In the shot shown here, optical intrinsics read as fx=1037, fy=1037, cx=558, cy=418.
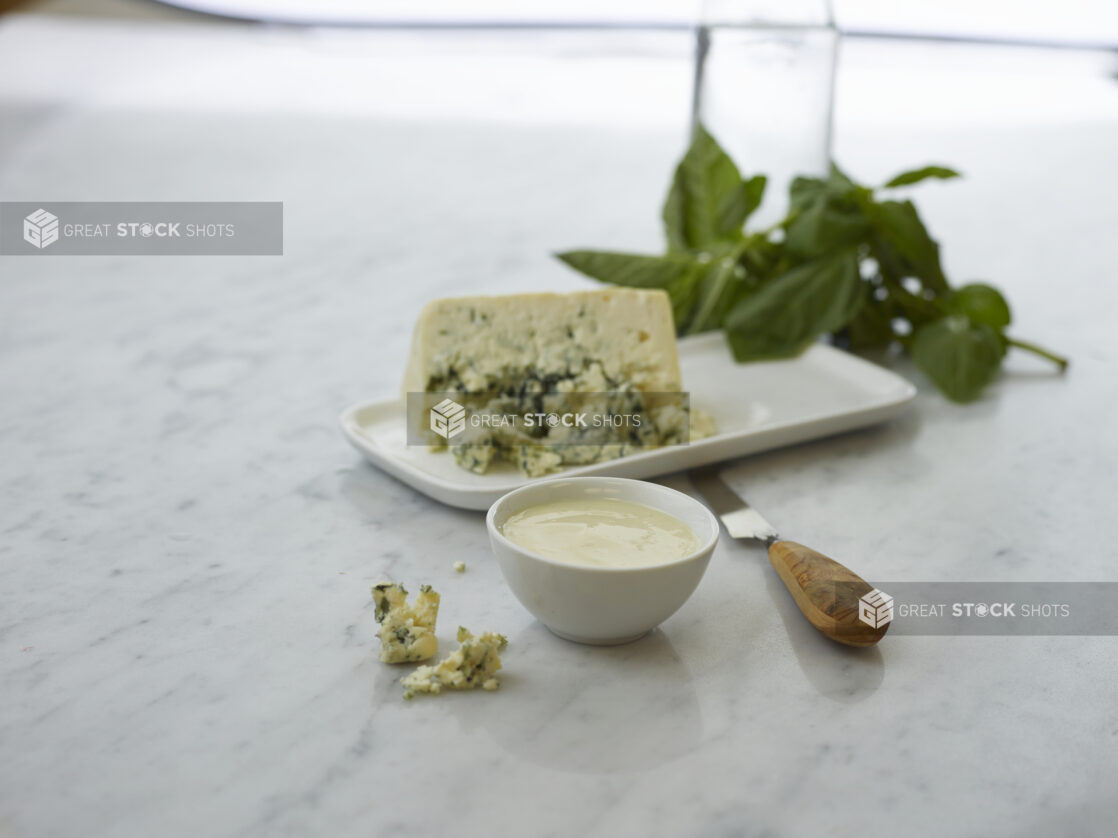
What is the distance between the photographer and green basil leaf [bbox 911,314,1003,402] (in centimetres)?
135

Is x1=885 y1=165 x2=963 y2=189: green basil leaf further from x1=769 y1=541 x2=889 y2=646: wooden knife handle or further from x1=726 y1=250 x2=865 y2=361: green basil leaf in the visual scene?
x1=769 y1=541 x2=889 y2=646: wooden knife handle

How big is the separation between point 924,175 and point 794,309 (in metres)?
0.24

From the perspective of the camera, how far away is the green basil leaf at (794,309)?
134 cm

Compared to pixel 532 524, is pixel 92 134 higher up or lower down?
higher up

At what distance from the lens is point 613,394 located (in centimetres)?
109

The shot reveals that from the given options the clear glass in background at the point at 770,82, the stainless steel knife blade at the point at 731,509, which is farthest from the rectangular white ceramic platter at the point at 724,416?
the clear glass in background at the point at 770,82

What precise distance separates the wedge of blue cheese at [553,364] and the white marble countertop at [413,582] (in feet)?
0.41

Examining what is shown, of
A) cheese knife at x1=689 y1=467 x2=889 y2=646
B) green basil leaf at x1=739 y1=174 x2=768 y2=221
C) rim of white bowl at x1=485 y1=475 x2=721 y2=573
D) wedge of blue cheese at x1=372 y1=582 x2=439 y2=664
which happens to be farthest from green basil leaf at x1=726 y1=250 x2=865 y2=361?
wedge of blue cheese at x1=372 y1=582 x2=439 y2=664

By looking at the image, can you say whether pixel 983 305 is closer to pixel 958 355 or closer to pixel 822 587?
pixel 958 355

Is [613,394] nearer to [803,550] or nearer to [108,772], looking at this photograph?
[803,550]

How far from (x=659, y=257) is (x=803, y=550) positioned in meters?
0.60

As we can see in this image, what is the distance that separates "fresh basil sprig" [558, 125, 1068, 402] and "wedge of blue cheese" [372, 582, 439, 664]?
627 mm

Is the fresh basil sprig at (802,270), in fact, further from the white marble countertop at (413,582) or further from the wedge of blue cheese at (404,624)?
the wedge of blue cheese at (404,624)

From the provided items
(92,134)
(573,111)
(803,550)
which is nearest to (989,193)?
(573,111)
